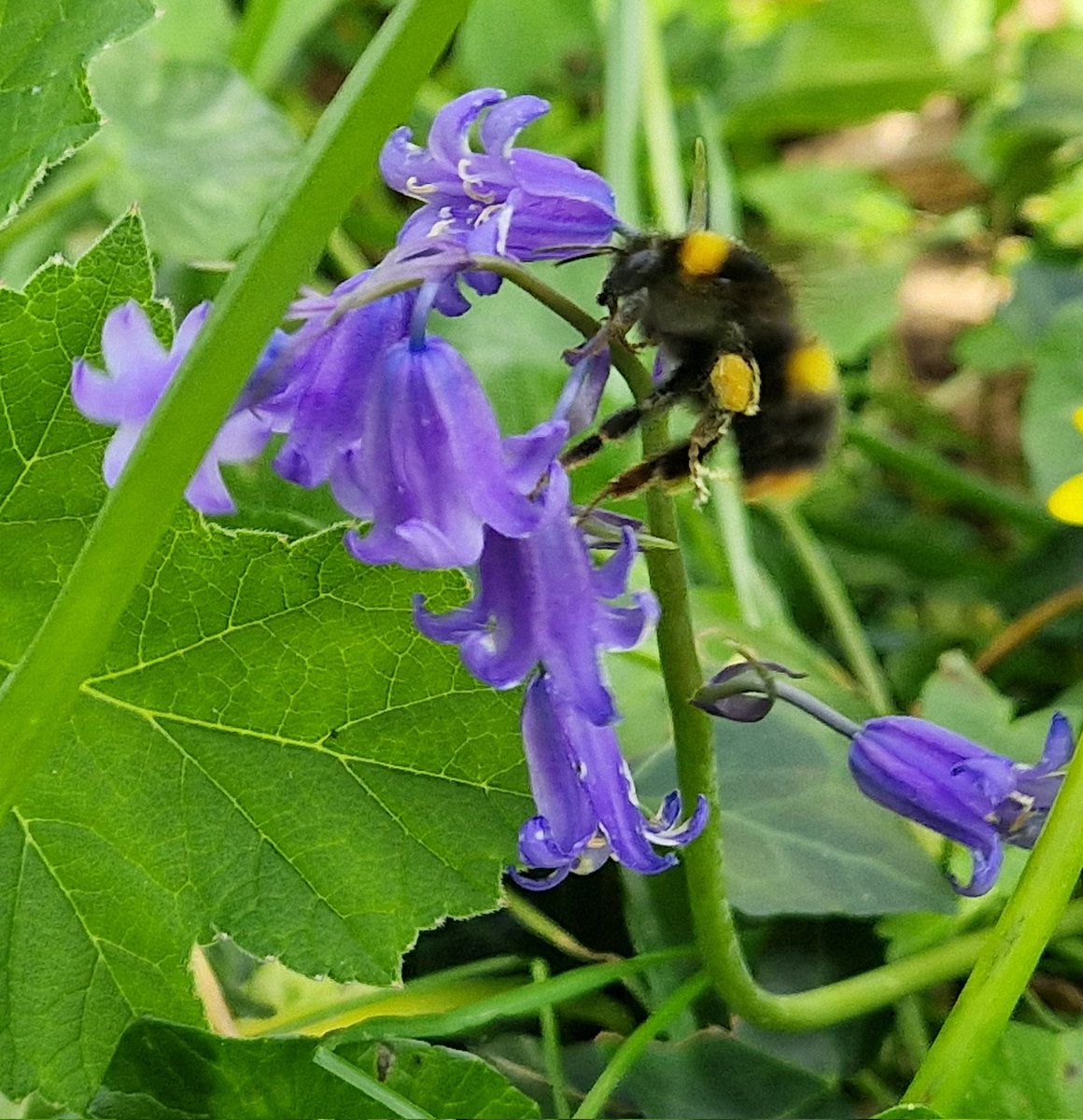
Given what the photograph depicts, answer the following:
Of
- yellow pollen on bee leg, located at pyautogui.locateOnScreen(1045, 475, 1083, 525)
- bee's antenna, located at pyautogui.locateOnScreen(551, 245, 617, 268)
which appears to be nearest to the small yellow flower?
yellow pollen on bee leg, located at pyautogui.locateOnScreen(1045, 475, 1083, 525)

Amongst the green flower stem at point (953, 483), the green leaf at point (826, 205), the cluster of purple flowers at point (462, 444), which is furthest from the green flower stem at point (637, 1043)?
the green leaf at point (826, 205)

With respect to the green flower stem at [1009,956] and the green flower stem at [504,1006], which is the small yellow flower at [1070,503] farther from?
the green flower stem at [504,1006]

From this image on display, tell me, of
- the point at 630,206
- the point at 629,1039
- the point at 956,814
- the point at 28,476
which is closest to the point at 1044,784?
the point at 956,814

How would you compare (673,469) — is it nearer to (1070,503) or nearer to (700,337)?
(700,337)

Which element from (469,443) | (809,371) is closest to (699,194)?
(809,371)

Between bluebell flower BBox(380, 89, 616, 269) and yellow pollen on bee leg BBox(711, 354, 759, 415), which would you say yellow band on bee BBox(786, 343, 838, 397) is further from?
bluebell flower BBox(380, 89, 616, 269)

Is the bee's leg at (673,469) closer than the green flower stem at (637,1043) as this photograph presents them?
Yes
